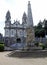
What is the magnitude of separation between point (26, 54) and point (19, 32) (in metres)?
46.5

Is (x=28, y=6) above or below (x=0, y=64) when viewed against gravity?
above

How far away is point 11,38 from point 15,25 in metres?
5.64

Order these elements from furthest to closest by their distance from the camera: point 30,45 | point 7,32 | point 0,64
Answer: point 7,32 → point 30,45 → point 0,64

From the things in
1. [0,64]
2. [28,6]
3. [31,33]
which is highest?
[28,6]

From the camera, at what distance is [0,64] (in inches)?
536

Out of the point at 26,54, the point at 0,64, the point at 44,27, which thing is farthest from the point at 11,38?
the point at 0,64

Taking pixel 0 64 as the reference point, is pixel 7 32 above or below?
above

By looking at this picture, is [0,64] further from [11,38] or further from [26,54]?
[11,38]

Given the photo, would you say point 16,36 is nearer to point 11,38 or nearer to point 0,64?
point 11,38

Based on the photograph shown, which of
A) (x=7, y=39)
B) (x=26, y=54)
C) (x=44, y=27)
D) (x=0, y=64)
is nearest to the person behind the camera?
(x=0, y=64)

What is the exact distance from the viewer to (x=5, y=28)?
6538 centimetres

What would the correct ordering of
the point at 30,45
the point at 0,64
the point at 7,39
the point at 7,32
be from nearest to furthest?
1. the point at 0,64
2. the point at 30,45
3. the point at 7,39
4. the point at 7,32

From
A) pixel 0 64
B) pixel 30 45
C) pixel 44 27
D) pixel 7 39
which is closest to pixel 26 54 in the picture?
pixel 30 45

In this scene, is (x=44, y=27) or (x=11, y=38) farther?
(x=44, y=27)
